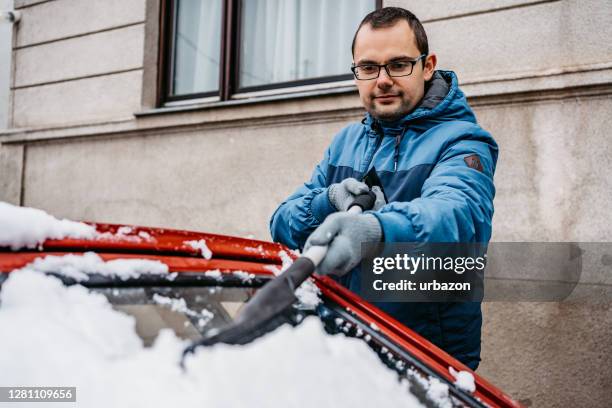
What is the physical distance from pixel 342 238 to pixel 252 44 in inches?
172

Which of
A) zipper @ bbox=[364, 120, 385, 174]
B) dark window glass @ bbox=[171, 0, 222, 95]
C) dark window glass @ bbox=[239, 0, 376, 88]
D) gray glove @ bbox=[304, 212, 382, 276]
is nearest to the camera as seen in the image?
gray glove @ bbox=[304, 212, 382, 276]

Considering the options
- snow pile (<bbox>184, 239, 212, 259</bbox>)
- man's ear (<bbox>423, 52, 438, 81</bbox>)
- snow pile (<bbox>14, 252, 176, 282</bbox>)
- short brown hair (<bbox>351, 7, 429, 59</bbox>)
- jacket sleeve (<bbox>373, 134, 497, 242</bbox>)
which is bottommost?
snow pile (<bbox>14, 252, 176, 282</bbox>)

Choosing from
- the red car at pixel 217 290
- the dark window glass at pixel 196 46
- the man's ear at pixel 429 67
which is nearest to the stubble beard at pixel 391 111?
the man's ear at pixel 429 67

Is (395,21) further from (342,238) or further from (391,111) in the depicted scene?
(342,238)

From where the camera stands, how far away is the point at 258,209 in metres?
4.68

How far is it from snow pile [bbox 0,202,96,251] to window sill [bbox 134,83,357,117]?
3.33 m

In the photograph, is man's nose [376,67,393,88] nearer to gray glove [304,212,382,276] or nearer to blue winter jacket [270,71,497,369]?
blue winter jacket [270,71,497,369]

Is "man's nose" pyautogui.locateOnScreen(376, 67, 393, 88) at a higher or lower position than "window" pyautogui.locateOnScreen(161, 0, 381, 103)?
lower

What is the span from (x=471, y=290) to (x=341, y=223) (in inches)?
27.3

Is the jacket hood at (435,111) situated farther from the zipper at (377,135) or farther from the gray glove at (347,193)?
the gray glove at (347,193)

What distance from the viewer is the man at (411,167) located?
1728mm

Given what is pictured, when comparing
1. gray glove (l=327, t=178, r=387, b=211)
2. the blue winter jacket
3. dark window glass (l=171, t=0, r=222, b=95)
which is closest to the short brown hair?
the blue winter jacket

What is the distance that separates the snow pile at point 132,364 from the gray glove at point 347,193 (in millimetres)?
753

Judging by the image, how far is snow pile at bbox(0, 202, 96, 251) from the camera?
3.36 feet
